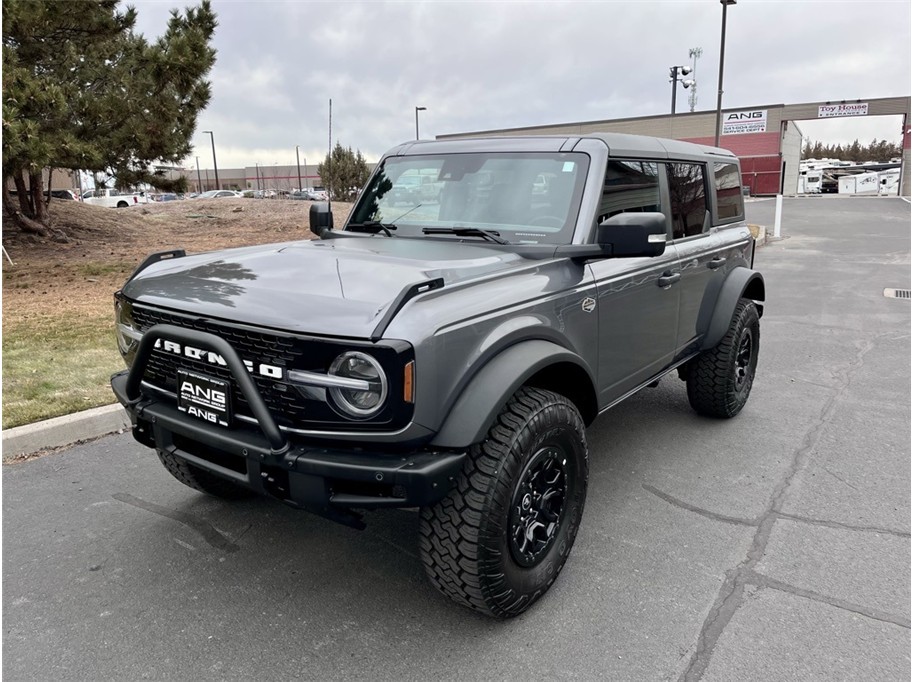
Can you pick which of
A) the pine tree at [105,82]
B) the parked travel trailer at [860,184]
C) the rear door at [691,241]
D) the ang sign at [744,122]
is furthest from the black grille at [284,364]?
the parked travel trailer at [860,184]

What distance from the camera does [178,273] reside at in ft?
9.74

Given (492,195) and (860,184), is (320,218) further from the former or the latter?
(860,184)

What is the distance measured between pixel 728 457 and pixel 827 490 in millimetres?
609

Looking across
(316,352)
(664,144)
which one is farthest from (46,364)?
(664,144)

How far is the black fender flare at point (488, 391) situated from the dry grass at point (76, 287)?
348 centimetres

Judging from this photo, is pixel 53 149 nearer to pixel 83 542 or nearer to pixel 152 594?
pixel 83 542

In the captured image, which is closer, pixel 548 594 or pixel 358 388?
pixel 358 388

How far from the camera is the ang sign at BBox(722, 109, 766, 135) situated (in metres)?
46.8

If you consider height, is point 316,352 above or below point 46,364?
above

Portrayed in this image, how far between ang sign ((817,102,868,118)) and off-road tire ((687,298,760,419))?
4676cm

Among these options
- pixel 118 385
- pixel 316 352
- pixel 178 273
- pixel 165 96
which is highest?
pixel 165 96

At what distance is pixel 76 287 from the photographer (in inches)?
374

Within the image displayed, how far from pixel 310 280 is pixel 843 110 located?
5011 cm

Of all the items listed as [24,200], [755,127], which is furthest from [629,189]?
[755,127]
